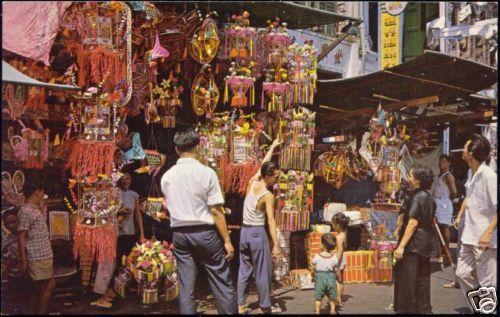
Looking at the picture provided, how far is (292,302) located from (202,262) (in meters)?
2.22

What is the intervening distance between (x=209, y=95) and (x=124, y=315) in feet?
10.4

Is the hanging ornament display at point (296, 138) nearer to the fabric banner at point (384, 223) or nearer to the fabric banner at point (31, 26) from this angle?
the fabric banner at point (384, 223)

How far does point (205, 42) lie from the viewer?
22.5ft

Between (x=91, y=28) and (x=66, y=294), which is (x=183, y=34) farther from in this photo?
(x=66, y=294)

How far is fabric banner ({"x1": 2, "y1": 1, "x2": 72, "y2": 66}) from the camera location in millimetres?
5379

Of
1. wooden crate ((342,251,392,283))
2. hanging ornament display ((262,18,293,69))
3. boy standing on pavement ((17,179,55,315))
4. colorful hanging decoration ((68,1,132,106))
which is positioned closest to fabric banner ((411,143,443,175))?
wooden crate ((342,251,392,283))

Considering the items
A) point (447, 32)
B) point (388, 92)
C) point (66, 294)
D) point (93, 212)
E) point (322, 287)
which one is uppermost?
point (447, 32)

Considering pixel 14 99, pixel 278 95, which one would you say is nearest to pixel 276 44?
pixel 278 95

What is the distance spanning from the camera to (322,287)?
233 inches

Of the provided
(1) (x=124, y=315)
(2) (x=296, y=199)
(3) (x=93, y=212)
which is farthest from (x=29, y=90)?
(2) (x=296, y=199)

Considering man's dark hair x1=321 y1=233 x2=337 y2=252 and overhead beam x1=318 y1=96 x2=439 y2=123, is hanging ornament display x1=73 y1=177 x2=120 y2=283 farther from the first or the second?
overhead beam x1=318 y1=96 x2=439 y2=123

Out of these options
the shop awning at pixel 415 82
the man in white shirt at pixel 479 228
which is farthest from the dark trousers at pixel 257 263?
the shop awning at pixel 415 82

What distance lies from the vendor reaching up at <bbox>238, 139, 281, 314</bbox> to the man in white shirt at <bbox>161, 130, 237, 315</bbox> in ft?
3.24

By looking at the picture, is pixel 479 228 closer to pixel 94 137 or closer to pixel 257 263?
pixel 257 263
